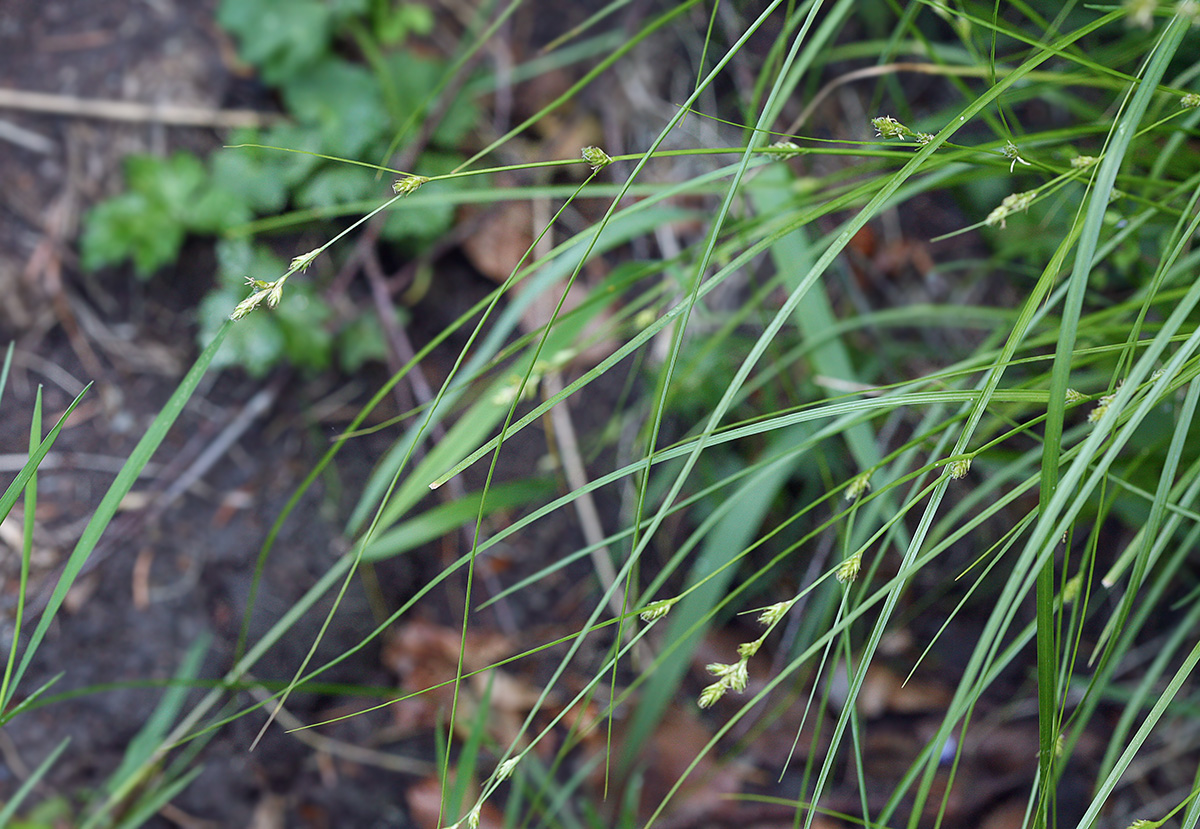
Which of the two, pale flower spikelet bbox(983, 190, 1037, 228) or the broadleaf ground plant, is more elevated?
pale flower spikelet bbox(983, 190, 1037, 228)

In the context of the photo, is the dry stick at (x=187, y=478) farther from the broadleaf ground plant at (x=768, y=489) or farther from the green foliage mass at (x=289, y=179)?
the broadleaf ground plant at (x=768, y=489)

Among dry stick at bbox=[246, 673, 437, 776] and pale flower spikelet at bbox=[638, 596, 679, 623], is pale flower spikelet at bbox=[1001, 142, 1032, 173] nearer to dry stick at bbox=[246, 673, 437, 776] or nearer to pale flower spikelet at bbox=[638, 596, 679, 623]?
pale flower spikelet at bbox=[638, 596, 679, 623]

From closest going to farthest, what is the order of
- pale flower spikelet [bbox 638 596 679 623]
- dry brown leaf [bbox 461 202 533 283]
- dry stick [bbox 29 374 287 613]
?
pale flower spikelet [bbox 638 596 679 623]
dry stick [bbox 29 374 287 613]
dry brown leaf [bbox 461 202 533 283]

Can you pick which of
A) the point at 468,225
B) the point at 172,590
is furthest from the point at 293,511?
the point at 468,225

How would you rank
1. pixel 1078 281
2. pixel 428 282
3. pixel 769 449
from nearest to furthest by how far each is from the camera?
pixel 1078 281 < pixel 769 449 < pixel 428 282

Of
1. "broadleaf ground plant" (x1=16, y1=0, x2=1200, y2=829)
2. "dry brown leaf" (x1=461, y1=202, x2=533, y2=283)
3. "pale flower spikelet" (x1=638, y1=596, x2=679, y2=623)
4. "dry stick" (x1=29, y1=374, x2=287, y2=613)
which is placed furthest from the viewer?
"dry brown leaf" (x1=461, y1=202, x2=533, y2=283)

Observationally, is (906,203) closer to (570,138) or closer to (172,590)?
(570,138)

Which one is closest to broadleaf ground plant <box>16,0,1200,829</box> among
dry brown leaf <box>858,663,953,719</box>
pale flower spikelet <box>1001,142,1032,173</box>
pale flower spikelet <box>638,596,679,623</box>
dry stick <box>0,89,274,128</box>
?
dry brown leaf <box>858,663,953,719</box>

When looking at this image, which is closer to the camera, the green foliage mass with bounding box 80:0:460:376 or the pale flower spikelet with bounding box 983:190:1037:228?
the pale flower spikelet with bounding box 983:190:1037:228

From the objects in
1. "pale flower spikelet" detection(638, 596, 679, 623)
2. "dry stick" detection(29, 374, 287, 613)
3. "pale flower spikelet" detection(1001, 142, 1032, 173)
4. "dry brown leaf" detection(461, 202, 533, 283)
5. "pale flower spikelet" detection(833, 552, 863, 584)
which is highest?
"pale flower spikelet" detection(1001, 142, 1032, 173)
